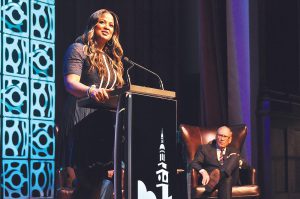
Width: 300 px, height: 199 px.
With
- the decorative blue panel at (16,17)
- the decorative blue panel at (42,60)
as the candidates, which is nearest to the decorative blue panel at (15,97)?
the decorative blue panel at (42,60)

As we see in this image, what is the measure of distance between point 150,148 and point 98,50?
16.9 inches

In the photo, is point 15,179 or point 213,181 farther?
point 15,179

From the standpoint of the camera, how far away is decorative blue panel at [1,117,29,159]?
12.9ft

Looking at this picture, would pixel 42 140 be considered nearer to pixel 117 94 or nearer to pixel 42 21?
pixel 42 21

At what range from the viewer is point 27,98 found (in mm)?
4082

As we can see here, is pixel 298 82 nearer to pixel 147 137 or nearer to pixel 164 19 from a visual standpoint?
pixel 164 19

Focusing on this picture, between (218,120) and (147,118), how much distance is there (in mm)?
3474

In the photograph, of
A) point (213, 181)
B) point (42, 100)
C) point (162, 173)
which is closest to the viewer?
→ point (162, 173)

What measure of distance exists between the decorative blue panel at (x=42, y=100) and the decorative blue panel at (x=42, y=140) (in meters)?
0.07

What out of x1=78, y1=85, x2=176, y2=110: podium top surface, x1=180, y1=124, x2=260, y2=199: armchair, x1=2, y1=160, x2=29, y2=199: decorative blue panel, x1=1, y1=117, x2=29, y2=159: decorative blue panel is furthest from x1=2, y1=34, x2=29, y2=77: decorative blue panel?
x1=78, y1=85, x2=176, y2=110: podium top surface

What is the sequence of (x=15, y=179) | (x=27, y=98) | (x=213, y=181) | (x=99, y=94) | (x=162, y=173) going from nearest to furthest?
1. (x=99, y=94)
2. (x=162, y=173)
3. (x=213, y=181)
4. (x=15, y=179)
5. (x=27, y=98)

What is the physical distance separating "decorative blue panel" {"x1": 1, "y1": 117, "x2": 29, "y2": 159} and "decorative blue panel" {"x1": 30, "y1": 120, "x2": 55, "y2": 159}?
75mm

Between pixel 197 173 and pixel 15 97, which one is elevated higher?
pixel 15 97

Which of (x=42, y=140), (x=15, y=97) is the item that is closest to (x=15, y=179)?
(x=42, y=140)
